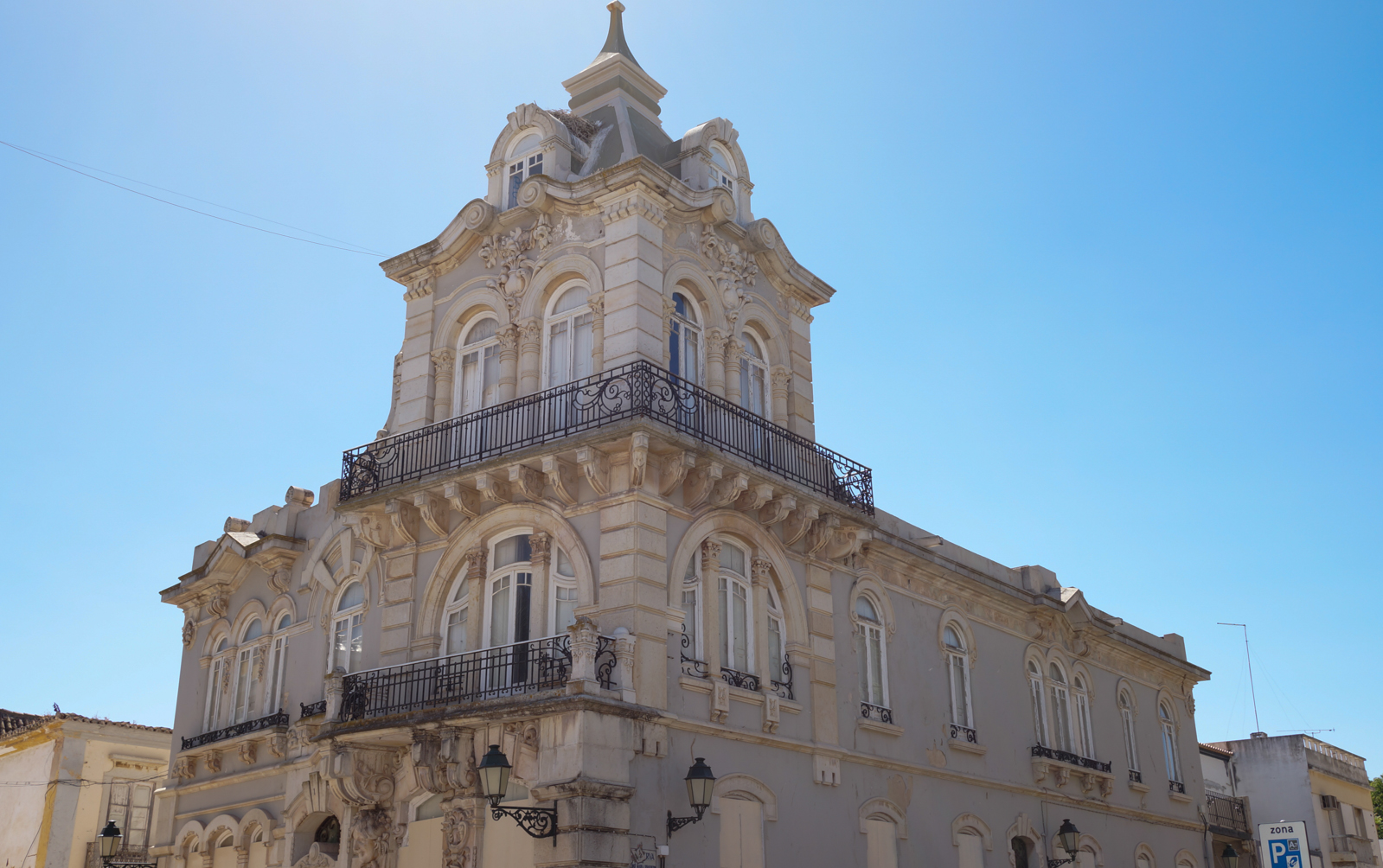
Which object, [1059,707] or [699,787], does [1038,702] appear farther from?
[699,787]

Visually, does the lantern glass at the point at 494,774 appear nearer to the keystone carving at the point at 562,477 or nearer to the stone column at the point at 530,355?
the keystone carving at the point at 562,477

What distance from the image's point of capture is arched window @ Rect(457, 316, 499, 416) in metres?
19.0

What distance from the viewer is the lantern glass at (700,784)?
14617 mm

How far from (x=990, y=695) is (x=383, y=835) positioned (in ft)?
37.6

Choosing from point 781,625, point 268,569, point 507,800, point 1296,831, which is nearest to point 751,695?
point 781,625

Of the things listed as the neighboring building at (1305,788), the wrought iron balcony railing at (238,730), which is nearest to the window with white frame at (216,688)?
the wrought iron balcony railing at (238,730)

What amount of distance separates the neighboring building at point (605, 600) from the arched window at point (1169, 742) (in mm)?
6159

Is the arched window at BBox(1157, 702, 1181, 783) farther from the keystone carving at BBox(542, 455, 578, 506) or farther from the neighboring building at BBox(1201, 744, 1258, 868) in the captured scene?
the keystone carving at BBox(542, 455, 578, 506)

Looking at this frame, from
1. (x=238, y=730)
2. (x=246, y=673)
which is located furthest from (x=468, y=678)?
(x=246, y=673)

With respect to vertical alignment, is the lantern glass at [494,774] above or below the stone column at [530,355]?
below

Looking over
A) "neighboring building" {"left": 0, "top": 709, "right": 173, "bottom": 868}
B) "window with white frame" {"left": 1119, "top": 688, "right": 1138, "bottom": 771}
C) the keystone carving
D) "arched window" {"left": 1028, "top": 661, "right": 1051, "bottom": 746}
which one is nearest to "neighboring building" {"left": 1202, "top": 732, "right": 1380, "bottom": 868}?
"window with white frame" {"left": 1119, "top": 688, "right": 1138, "bottom": 771}

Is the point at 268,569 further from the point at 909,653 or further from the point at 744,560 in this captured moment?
the point at 909,653

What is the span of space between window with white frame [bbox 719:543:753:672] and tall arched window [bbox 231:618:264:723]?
384 inches

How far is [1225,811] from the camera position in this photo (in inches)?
1281
